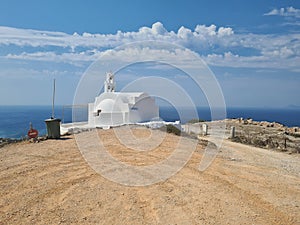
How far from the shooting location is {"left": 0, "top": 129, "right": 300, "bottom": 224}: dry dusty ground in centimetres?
518

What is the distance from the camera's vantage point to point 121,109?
77.8 ft

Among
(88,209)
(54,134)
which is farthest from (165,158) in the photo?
(54,134)

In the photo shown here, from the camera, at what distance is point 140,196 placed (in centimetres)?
615

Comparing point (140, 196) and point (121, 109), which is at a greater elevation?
point (121, 109)

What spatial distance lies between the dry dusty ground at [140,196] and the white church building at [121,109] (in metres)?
14.2

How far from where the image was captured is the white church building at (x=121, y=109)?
23.4 metres

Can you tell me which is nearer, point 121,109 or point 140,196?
point 140,196

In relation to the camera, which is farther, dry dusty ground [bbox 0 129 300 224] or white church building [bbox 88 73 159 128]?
white church building [bbox 88 73 159 128]

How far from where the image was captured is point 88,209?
5.42m

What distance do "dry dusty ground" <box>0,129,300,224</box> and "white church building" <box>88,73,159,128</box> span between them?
1418cm

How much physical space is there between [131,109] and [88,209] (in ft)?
60.1

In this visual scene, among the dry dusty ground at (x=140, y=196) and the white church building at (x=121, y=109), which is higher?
the white church building at (x=121, y=109)

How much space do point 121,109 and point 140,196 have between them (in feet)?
58.4

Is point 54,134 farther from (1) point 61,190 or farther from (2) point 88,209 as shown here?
(2) point 88,209
